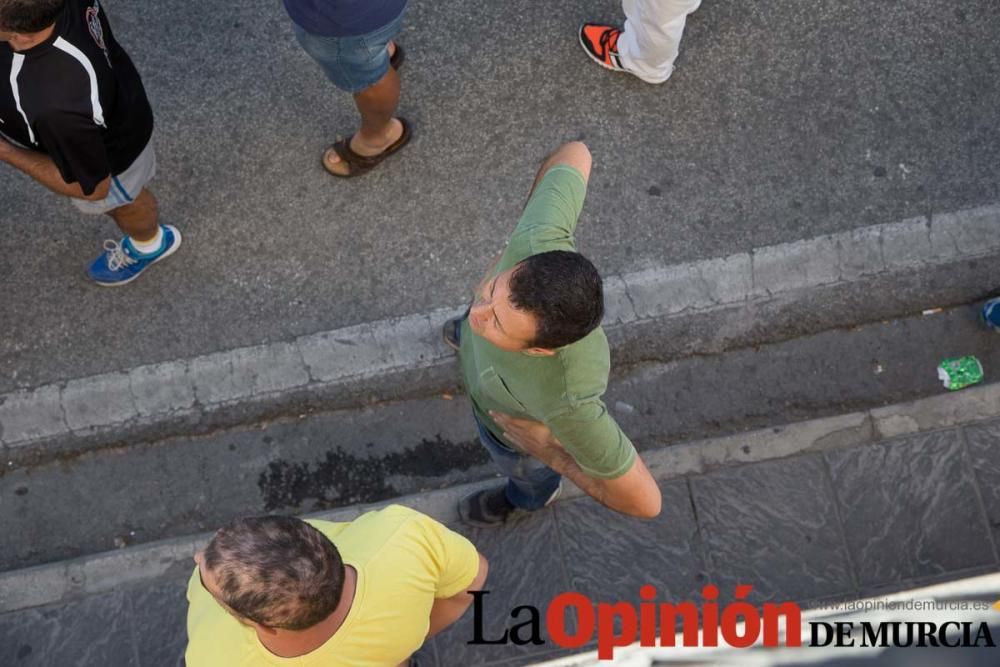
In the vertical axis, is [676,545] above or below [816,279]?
below

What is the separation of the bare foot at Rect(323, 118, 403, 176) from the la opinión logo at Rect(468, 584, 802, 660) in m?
2.12

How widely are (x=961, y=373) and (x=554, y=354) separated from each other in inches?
99.8

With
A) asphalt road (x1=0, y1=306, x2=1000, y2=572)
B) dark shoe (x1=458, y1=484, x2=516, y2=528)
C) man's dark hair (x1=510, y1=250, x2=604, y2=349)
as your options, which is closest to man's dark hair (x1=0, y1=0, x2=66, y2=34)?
man's dark hair (x1=510, y1=250, x2=604, y2=349)

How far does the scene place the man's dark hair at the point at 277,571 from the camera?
8.00 feet

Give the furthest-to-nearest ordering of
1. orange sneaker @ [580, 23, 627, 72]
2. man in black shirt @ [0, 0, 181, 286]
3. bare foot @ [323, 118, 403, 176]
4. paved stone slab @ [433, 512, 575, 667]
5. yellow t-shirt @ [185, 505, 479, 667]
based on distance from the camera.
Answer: orange sneaker @ [580, 23, 627, 72] < bare foot @ [323, 118, 403, 176] < paved stone slab @ [433, 512, 575, 667] < man in black shirt @ [0, 0, 181, 286] < yellow t-shirt @ [185, 505, 479, 667]

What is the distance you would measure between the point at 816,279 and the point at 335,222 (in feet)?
7.62

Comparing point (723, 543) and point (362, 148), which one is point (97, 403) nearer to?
point (362, 148)

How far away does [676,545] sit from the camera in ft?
13.5

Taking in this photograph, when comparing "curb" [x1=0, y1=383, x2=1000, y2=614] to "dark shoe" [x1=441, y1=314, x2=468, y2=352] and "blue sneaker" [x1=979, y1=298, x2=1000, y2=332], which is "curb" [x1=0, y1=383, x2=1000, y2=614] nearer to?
"blue sneaker" [x1=979, y1=298, x2=1000, y2=332]

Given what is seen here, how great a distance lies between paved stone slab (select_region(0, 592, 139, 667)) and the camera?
12.8 feet

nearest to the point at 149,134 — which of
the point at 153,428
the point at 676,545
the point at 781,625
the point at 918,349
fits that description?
the point at 153,428

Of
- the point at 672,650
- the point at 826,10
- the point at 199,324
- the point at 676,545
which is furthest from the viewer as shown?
the point at 826,10

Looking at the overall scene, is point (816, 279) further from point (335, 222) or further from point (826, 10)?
point (335, 222)

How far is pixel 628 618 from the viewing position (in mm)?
4012
